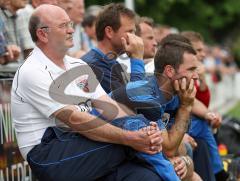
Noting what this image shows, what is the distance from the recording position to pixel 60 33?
16.2 feet

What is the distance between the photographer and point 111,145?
4559 millimetres

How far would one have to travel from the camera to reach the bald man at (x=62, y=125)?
4.51 m

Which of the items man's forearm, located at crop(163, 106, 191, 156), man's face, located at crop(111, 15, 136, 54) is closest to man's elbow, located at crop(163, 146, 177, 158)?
man's forearm, located at crop(163, 106, 191, 156)

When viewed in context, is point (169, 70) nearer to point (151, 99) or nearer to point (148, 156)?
point (151, 99)

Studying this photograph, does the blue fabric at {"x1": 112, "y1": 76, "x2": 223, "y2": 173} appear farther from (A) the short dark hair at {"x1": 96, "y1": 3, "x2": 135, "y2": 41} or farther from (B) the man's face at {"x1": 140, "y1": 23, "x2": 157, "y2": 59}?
(B) the man's face at {"x1": 140, "y1": 23, "x2": 157, "y2": 59}

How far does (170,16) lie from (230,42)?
913cm

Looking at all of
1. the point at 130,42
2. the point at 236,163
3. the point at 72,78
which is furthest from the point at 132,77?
the point at 236,163

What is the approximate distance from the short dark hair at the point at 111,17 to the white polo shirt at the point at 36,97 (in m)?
1.29

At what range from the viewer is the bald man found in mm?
4512

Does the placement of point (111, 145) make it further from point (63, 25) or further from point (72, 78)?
point (63, 25)

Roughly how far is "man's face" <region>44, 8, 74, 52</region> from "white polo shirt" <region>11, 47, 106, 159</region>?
0.44ft

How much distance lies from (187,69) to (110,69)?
702mm

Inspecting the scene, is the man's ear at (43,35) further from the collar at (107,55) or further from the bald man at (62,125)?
the collar at (107,55)

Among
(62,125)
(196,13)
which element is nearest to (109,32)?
(62,125)
